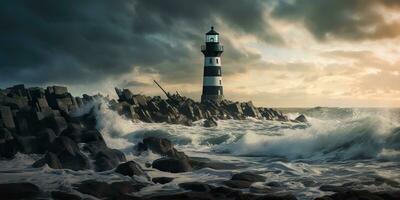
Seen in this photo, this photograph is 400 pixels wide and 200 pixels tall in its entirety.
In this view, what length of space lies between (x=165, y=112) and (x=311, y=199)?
16387 mm

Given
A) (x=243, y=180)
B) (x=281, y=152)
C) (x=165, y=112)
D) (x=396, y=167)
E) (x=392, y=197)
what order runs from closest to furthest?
(x=392, y=197) < (x=243, y=180) < (x=396, y=167) < (x=281, y=152) < (x=165, y=112)

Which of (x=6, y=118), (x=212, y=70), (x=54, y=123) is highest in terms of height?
(x=212, y=70)

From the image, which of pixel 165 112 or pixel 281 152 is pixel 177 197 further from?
pixel 165 112

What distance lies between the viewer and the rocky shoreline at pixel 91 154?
8117mm

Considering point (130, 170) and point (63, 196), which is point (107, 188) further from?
point (130, 170)

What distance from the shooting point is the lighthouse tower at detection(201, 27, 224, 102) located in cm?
3034

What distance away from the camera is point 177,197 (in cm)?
793

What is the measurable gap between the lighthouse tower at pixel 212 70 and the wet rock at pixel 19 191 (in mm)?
22219

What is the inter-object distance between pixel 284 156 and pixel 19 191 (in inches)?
307

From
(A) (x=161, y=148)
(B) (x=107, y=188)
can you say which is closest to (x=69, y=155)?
(B) (x=107, y=188)

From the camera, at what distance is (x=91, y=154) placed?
1163 cm

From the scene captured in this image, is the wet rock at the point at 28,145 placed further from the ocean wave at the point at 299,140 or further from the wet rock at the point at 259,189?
the wet rock at the point at 259,189

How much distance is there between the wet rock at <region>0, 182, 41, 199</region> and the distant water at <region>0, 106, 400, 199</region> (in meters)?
0.40

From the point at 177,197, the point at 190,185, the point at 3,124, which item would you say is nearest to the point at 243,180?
the point at 190,185
